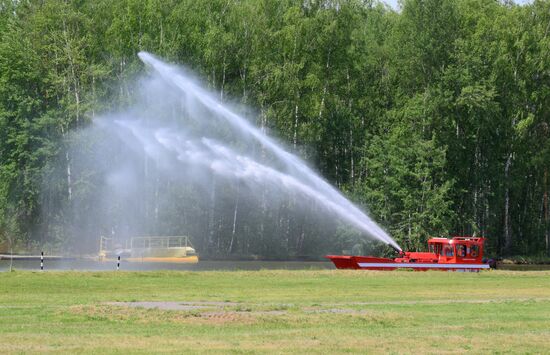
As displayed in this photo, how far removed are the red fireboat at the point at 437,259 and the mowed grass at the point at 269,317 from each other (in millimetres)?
11715

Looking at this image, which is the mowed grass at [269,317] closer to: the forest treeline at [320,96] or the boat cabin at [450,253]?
the boat cabin at [450,253]

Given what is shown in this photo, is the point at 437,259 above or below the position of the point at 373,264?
above

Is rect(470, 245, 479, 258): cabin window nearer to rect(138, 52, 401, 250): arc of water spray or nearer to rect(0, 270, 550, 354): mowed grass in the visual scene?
rect(0, 270, 550, 354): mowed grass

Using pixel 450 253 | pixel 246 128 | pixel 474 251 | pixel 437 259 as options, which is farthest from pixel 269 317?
pixel 246 128

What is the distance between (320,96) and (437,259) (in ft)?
113

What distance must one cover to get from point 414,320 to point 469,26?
65201mm

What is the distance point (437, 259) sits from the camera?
62406 mm

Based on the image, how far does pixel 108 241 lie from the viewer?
277 ft

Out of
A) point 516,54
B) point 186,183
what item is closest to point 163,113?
point 186,183

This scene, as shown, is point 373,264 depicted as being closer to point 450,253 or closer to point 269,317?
point 450,253

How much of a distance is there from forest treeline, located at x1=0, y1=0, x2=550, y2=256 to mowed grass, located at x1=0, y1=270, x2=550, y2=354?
38138mm

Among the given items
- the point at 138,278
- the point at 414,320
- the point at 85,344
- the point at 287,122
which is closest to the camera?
the point at 85,344

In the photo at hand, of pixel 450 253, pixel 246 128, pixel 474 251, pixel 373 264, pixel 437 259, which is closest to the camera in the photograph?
pixel 373 264

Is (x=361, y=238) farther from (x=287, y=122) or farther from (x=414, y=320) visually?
(x=414, y=320)
